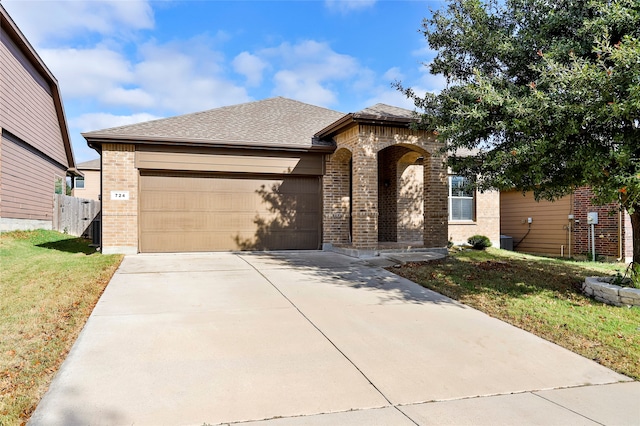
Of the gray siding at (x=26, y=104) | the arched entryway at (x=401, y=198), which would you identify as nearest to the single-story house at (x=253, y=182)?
the arched entryway at (x=401, y=198)

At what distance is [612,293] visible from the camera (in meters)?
5.98

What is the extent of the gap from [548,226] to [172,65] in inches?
911

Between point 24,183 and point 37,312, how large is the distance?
11742 mm

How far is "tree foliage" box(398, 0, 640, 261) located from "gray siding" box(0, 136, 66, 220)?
13.2 m

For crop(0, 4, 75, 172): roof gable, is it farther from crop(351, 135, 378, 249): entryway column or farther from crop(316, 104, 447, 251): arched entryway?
crop(351, 135, 378, 249): entryway column

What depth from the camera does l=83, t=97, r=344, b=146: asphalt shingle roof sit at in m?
10.9

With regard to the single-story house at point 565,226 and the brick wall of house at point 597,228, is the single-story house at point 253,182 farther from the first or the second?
the brick wall of house at point 597,228

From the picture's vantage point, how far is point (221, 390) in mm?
3334

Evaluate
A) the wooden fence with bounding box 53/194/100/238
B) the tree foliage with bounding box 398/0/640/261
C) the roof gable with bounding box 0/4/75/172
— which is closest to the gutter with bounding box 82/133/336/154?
the tree foliage with bounding box 398/0/640/261

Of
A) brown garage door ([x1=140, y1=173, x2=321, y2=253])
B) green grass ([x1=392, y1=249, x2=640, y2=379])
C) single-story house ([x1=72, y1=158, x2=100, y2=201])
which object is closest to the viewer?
green grass ([x1=392, y1=249, x2=640, y2=379])

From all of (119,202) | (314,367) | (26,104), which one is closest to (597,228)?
(314,367)

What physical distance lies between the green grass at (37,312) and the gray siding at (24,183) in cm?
332

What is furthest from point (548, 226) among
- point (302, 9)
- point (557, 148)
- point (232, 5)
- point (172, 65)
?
point (172, 65)

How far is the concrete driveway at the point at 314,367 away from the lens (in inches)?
119
